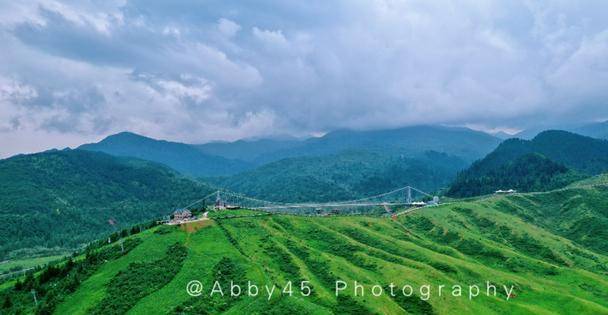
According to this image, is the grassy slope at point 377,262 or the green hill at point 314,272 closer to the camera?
the green hill at point 314,272

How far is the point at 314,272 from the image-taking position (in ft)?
394

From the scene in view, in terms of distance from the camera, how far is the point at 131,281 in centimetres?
11544

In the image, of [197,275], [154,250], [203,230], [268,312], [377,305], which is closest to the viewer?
[268,312]

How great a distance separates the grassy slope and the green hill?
12.5 inches

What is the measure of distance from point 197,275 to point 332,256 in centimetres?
3615

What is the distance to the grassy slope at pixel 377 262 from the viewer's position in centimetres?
11100

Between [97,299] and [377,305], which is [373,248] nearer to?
[377,305]

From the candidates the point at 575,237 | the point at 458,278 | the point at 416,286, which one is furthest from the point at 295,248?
the point at 575,237

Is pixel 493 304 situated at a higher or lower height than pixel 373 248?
lower

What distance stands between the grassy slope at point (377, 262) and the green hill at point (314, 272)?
316 millimetres

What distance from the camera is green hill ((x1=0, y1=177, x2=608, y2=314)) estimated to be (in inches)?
4203

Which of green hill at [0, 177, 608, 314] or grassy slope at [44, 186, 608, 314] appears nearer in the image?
green hill at [0, 177, 608, 314]

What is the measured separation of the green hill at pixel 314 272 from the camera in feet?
350

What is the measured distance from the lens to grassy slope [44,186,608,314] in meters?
111
